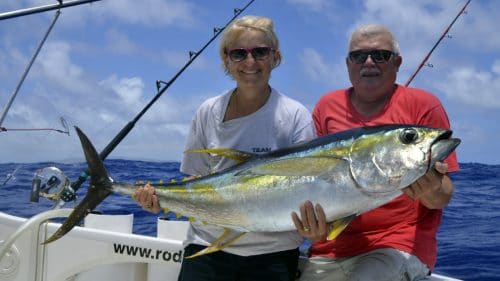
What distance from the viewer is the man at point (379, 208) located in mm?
2467

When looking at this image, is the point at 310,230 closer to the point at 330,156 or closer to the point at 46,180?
the point at 330,156

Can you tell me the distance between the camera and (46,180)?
12.1 ft

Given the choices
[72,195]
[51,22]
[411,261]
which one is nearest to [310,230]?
[411,261]

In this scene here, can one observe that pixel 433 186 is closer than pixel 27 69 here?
Yes

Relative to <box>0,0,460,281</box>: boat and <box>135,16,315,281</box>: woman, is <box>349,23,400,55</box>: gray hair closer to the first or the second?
<box>135,16,315,281</box>: woman

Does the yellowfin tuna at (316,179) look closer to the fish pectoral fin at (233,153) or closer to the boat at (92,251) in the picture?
the fish pectoral fin at (233,153)

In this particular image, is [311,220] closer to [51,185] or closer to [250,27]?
[250,27]

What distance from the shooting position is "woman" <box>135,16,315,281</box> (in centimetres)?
251

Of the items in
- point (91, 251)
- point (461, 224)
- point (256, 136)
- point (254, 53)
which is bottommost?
point (461, 224)

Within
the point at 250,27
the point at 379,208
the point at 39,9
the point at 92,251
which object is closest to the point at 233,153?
the point at 250,27

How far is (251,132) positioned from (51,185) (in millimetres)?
1854

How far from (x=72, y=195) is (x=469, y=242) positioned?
16.7ft

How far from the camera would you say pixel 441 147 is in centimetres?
196

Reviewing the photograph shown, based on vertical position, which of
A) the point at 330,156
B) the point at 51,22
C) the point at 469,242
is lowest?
the point at 469,242
